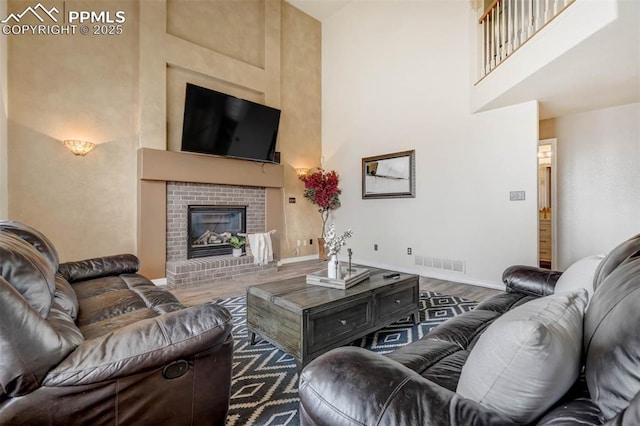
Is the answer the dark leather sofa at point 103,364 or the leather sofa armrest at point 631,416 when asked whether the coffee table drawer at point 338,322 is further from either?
the leather sofa armrest at point 631,416

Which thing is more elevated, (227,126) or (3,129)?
(227,126)

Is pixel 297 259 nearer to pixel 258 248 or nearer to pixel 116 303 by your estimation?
pixel 258 248

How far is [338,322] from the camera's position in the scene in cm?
197

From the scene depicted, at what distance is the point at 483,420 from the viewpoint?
0.70m

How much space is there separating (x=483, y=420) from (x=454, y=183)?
13.1ft

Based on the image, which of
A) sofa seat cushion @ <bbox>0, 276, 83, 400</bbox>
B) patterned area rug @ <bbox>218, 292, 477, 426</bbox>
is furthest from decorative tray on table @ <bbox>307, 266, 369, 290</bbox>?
sofa seat cushion @ <bbox>0, 276, 83, 400</bbox>

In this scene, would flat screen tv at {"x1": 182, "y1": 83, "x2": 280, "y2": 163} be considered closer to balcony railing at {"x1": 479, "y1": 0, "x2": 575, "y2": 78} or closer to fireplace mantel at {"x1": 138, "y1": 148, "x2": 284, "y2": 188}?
fireplace mantel at {"x1": 138, "y1": 148, "x2": 284, "y2": 188}

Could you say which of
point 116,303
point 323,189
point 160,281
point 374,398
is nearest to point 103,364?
point 374,398

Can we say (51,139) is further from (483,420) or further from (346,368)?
(483,420)

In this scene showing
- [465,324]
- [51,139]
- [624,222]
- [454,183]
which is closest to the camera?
[465,324]

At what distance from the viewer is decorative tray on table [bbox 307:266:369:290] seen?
7.25 ft

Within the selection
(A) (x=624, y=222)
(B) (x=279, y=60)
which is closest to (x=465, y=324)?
(A) (x=624, y=222)

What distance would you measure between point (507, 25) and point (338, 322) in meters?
3.96

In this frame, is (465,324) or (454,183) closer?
(465,324)
